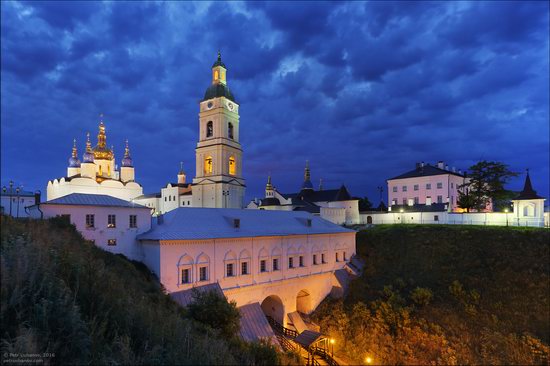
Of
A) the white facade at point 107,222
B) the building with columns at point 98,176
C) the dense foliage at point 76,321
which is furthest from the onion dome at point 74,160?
the dense foliage at point 76,321

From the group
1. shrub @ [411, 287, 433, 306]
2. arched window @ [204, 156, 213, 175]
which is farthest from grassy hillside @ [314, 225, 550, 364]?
arched window @ [204, 156, 213, 175]

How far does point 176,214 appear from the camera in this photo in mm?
23641

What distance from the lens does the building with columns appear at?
162 ft

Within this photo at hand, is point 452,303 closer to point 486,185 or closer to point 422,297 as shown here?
point 422,297

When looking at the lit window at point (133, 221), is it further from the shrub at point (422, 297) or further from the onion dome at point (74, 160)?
the onion dome at point (74, 160)

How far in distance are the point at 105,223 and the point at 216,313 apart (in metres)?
9.91

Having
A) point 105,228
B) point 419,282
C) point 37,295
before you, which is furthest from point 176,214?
point 419,282

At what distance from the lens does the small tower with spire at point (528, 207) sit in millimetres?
36737

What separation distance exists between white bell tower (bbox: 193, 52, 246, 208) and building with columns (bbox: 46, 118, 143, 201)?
13536 mm

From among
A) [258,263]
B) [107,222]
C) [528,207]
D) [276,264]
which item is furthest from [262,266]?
[528,207]

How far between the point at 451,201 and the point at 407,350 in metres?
38.6

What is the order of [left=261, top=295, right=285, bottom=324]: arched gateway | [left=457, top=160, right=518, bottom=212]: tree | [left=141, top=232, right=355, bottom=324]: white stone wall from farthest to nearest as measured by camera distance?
1. [left=457, top=160, right=518, bottom=212]: tree
2. [left=261, top=295, right=285, bottom=324]: arched gateway
3. [left=141, top=232, right=355, bottom=324]: white stone wall

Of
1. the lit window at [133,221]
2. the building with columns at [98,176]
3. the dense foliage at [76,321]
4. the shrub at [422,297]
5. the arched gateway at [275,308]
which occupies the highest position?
the building with columns at [98,176]

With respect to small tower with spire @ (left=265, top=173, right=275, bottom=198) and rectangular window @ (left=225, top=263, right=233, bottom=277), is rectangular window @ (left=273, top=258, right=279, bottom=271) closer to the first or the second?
rectangular window @ (left=225, top=263, right=233, bottom=277)
